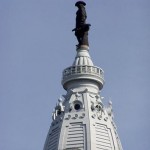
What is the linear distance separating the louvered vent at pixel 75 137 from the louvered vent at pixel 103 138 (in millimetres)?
1823

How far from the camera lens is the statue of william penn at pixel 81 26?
10594 cm

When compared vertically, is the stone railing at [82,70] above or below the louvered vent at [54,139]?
above

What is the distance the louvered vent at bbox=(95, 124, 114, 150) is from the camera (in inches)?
3728

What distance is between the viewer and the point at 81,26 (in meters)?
106

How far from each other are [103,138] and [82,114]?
13.4ft

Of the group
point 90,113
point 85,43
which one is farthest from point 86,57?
point 90,113

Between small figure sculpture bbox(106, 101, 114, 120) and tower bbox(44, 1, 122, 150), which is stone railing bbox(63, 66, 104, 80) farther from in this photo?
small figure sculpture bbox(106, 101, 114, 120)

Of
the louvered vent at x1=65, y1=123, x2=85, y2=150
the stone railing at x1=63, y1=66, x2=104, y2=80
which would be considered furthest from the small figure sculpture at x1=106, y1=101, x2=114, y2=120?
the louvered vent at x1=65, y1=123, x2=85, y2=150

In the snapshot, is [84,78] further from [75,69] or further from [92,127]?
[92,127]

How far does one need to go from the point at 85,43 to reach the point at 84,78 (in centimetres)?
703

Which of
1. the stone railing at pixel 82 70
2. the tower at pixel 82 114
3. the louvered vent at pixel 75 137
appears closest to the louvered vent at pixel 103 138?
the tower at pixel 82 114

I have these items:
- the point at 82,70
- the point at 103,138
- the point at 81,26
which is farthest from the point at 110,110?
the point at 81,26

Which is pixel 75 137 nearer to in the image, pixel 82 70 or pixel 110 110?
pixel 110 110

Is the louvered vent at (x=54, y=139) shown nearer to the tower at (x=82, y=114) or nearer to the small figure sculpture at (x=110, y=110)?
the tower at (x=82, y=114)
